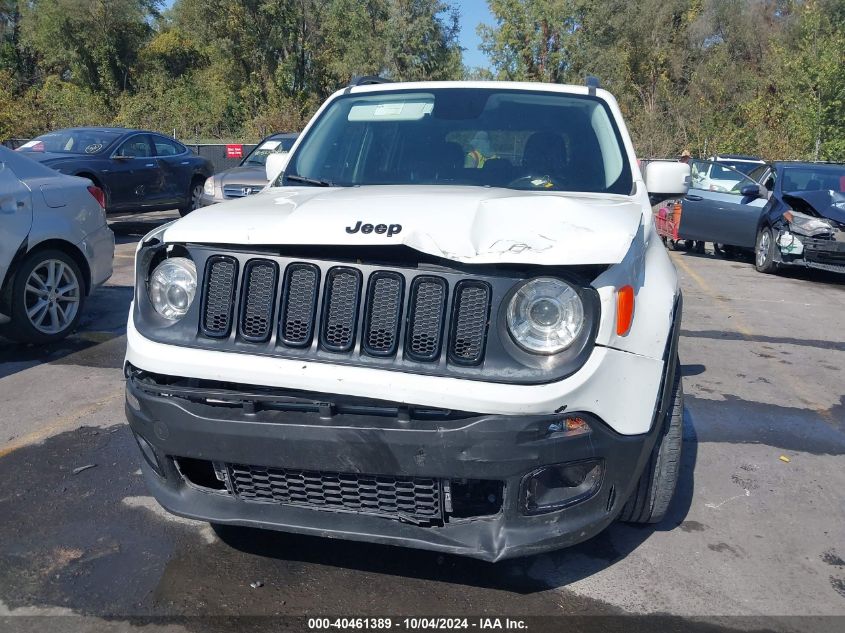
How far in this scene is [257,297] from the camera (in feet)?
9.74

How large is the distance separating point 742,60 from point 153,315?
42.7m

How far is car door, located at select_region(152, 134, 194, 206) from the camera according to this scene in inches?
577

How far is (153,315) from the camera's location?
123 inches

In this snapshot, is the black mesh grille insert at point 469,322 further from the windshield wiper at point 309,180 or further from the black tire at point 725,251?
the black tire at point 725,251

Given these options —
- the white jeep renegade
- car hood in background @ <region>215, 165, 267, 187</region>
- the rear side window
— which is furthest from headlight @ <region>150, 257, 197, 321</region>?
the rear side window

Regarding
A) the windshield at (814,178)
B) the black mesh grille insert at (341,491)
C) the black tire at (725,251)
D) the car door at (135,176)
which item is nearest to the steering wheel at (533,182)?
the black mesh grille insert at (341,491)

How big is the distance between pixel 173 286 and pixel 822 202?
424 inches

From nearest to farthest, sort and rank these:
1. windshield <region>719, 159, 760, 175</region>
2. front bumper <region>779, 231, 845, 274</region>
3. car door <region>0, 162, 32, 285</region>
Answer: car door <region>0, 162, 32, 285</region> < front bumper <region>779, 231, 845, 274</region> < windshield <region>719, 159, 760, 175</region>

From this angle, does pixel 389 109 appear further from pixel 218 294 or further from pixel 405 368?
pixel 405 368

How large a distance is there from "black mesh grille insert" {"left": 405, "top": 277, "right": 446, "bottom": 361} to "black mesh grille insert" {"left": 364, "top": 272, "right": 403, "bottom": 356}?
48 millimetres

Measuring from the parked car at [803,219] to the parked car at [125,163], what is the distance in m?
8.64

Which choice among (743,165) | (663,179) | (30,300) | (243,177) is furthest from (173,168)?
(663,179)

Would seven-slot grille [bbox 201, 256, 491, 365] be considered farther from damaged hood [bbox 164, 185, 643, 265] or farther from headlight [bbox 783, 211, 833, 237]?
A: headlight [bbox 783, 211, 833, 237]

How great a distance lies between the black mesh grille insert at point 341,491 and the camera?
288 centimetres
